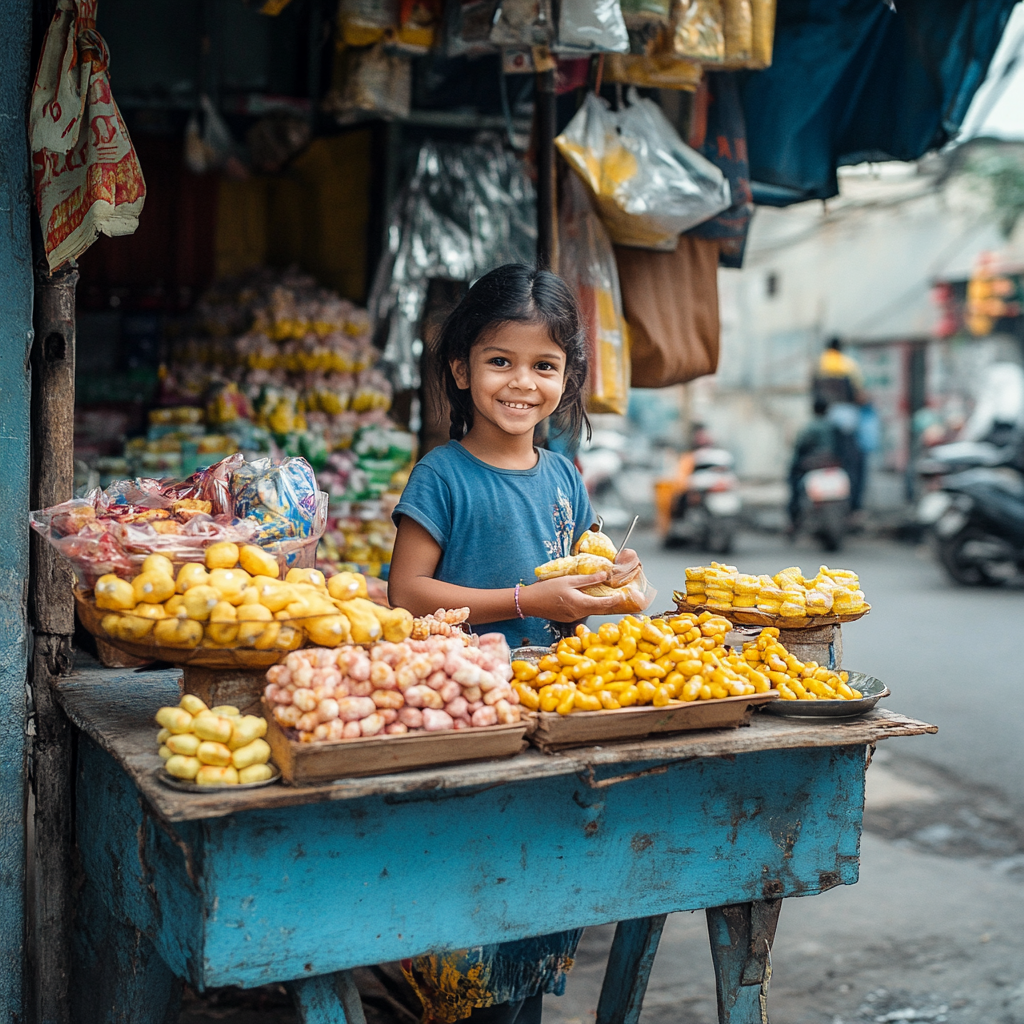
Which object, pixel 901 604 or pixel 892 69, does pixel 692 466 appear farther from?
pixel 892 69

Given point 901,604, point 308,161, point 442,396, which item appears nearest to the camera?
point 442,396

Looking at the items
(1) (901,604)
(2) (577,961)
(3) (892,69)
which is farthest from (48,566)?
(1) (901,604)

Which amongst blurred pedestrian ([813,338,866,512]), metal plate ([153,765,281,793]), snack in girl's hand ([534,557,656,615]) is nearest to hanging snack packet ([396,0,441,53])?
snack in girl's hand ([534,557,656,615])

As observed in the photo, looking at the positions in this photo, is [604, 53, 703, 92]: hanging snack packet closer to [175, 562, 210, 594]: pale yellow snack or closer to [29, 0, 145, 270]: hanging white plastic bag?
[29, 0, 145, 270]: hanging white plastic bag

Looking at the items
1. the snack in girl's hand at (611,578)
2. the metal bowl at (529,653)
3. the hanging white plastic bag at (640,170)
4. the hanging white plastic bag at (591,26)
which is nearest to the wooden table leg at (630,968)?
the metal bowl at (529,653)

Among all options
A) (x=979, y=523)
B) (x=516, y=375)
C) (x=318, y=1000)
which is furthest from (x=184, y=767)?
(x=979, y=523)

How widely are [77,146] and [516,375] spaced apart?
1032 mm

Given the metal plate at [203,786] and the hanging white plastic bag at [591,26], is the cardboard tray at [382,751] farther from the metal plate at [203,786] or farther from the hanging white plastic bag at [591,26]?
the hanging white plastic bag at [591,26]

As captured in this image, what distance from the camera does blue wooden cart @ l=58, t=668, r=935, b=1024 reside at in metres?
1.70

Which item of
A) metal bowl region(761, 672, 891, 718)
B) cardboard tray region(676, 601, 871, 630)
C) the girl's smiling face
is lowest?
metal bowl region(761, 672, 891, 718)

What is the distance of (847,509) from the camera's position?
11.5m

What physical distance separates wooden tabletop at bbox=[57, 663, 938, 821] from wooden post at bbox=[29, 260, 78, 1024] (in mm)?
98

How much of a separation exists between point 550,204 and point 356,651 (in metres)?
2.00

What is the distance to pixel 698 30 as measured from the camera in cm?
320
